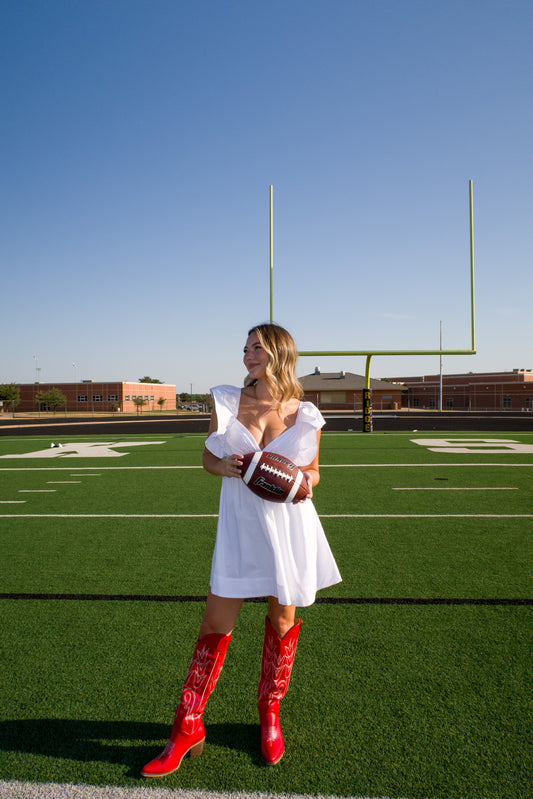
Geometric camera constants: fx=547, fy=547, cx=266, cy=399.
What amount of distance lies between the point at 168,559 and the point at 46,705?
2.27 metres

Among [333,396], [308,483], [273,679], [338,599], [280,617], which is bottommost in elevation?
[338,599]

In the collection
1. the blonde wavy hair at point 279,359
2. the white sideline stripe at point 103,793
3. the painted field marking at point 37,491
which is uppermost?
the blonde wavy hair at point 279,359

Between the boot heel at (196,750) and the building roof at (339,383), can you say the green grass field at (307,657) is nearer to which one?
the boot heel at (196,750)

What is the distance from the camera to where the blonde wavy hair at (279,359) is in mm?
2221

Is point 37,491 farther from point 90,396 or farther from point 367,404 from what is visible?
point 90,396

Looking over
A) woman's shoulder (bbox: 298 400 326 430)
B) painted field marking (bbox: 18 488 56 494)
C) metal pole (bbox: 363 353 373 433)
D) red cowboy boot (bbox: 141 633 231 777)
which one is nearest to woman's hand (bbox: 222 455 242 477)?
woman's shoulder (bbox: 298 400 326 430)

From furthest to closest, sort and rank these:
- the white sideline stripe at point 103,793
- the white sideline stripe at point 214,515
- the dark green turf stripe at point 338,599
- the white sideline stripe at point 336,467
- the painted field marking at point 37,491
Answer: the white sideline stripe at point 336,467 < the painted field marking at point 37,491 < the white sideline stripe at point 214,515 < the dark green turf stripe at point 338,599 < the white sideline stripe at point 103,793

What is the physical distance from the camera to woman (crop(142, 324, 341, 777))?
216cm

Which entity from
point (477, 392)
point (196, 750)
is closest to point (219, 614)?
point (196, 750)

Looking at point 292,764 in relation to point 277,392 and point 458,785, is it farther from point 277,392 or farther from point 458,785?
point 277,392

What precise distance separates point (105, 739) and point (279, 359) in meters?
1.75

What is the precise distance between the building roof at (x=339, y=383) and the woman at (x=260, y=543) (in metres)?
63.8

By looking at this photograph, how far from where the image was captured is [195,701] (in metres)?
2.18

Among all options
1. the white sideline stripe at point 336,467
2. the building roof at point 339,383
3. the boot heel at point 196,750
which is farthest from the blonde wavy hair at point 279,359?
the building roof at point 339,383
